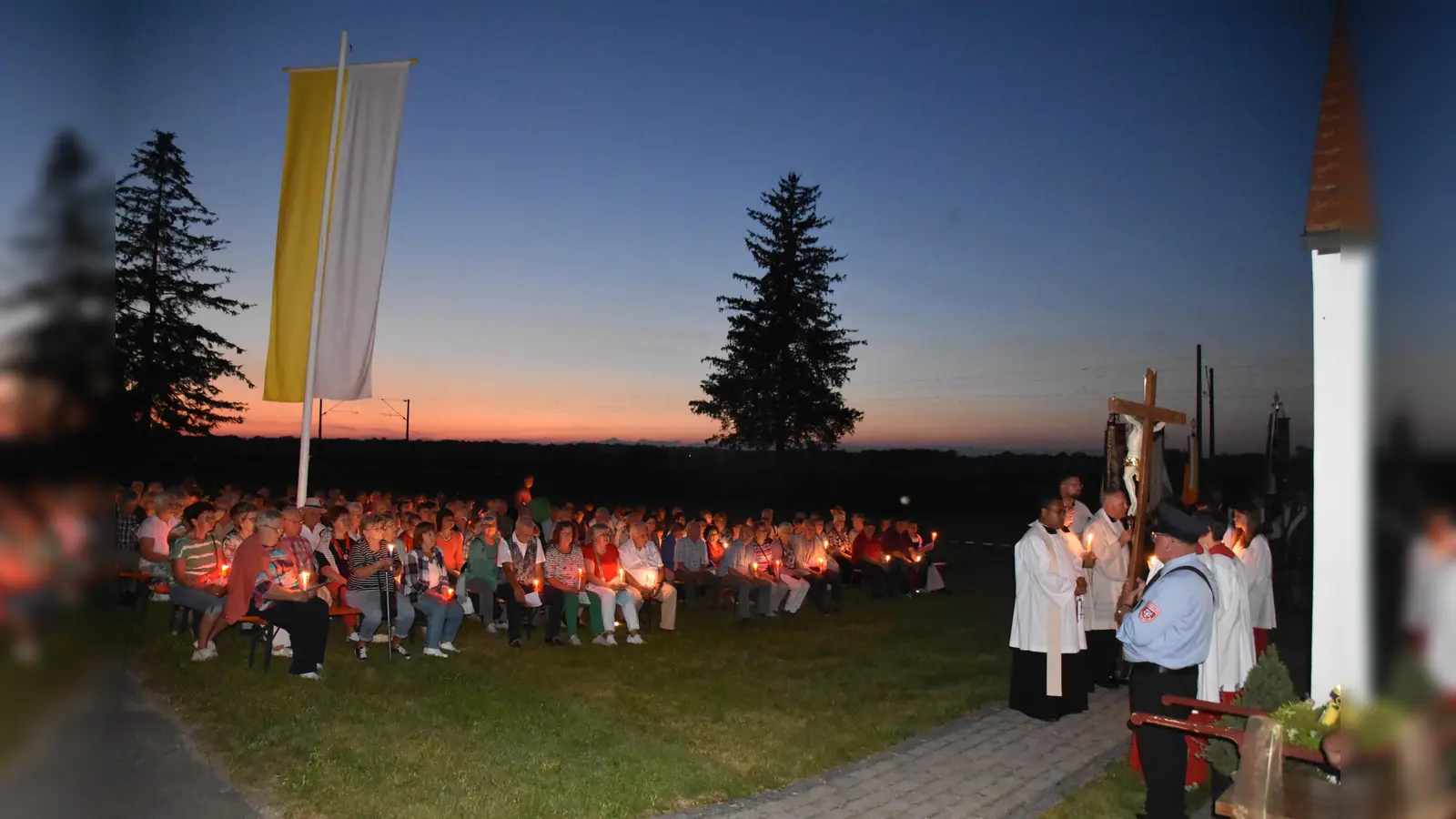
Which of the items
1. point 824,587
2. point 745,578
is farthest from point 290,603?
point 824,587

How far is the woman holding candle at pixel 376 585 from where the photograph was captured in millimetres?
9062

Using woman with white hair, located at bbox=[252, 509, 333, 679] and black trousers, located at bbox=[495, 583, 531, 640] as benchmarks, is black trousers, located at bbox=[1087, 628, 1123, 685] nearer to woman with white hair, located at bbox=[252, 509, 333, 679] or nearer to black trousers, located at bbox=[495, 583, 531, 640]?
black trousers, located at bbox=[495, 583, 531, 640]

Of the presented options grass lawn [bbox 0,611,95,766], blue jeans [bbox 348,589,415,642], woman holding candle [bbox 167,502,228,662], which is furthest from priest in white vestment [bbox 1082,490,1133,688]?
woman holding candle [bbox 167,502,228,662]

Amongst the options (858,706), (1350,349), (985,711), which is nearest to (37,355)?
(1350,349)

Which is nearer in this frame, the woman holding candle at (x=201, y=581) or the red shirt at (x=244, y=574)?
the red shirt at (x=244, y=574)

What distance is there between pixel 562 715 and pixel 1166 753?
4328 mm

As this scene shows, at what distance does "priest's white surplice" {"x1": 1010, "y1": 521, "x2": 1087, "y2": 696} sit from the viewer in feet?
24.9

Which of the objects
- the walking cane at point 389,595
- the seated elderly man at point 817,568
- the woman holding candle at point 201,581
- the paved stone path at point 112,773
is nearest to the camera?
the paved stone path at point 112,773

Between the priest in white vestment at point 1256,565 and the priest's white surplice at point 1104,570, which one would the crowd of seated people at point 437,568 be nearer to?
the priest's white surplice at point 1104,570

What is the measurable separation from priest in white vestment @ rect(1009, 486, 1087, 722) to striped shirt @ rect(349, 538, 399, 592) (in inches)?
234

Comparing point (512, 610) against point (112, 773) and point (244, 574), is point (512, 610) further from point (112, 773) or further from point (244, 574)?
point (112, 773)

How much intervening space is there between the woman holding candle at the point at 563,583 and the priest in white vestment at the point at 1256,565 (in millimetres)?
6804

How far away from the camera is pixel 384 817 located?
5.04 meters

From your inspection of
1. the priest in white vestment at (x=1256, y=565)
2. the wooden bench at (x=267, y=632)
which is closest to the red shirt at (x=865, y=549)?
the priest in white vestment at (x=1256, y=565)
